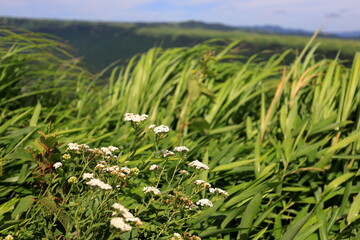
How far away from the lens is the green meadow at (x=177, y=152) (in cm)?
138

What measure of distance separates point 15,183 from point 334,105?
2.40 m

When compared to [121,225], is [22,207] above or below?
below

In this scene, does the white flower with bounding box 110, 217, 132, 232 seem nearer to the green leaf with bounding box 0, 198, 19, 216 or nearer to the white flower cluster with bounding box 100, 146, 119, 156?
the white flower cluster with bounding box 100, 146, 119, 156

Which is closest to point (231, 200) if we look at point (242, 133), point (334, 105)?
point (242, 133)

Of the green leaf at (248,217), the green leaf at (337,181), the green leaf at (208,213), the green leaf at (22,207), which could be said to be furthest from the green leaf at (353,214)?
the green leaf at (22,207)

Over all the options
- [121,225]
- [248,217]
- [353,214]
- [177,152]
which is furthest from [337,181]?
[121,225]

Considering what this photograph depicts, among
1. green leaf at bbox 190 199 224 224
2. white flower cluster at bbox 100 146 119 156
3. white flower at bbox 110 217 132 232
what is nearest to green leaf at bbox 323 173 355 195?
green leaf at bbox 190 199 224 224

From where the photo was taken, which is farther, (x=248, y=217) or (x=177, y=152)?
(x=177, y=152)

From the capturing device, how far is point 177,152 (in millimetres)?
2221

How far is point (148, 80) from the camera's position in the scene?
3416 mm

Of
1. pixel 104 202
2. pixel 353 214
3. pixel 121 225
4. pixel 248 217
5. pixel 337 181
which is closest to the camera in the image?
pixel 121 225

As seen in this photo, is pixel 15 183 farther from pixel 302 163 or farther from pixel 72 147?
pixel 302 163

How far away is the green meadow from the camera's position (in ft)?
4.51

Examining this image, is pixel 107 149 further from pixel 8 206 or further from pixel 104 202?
pixel 8 206
